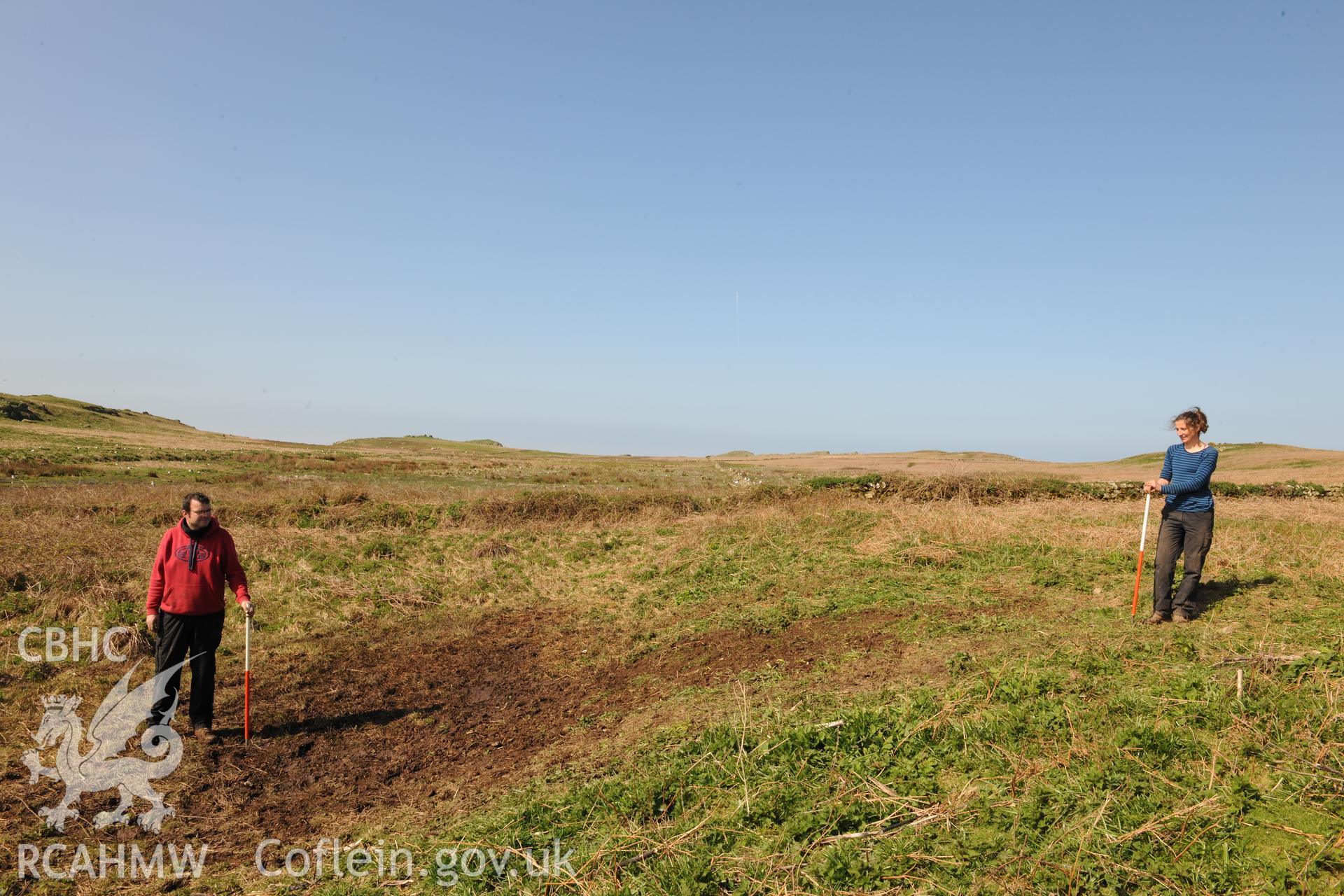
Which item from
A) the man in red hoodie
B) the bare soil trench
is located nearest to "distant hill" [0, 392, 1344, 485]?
the bare soil trench

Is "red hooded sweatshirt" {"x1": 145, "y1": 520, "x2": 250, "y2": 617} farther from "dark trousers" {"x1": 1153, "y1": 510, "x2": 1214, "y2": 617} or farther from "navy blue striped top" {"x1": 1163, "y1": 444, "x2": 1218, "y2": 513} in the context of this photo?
"navy blue striped top" {"x1": 1163, "y1": 444, "x2": 1218, "y2": 513}

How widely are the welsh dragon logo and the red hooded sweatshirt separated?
65cm

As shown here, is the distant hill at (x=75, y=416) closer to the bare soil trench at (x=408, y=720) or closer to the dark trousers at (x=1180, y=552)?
the bare soil trench at (x=408, y=720)

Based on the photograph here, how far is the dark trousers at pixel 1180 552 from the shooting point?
26.5 feet

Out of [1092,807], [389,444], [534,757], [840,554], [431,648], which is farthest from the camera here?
[389,444]

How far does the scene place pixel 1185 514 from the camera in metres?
8.23

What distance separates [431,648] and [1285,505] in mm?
22408

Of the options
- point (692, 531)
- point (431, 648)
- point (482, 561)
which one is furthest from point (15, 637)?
point (692, 531)

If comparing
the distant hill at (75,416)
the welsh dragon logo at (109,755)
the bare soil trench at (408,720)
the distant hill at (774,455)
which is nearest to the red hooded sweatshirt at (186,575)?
the welsh dragon logo at (109,755)

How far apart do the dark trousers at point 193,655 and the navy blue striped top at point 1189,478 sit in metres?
10.4

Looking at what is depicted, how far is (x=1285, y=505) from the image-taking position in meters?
19.9

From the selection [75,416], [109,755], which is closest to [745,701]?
[109,755]

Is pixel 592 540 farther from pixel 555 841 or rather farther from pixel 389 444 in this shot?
pixel 389 444

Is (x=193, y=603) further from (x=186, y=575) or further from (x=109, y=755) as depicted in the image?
(x=109, y=755)
